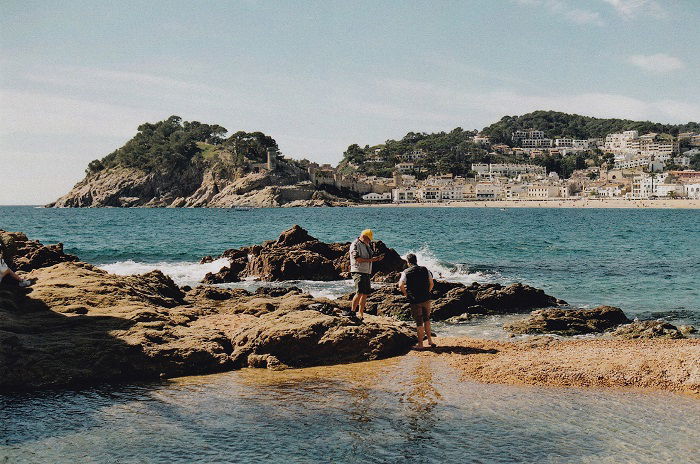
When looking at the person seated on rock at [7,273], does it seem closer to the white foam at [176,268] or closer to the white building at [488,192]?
the white foam at [176,268]

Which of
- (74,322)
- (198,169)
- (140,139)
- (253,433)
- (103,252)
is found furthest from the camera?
(140,139)

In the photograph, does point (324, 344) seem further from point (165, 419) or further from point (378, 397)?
point (165, 419)

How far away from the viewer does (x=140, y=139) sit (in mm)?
190875

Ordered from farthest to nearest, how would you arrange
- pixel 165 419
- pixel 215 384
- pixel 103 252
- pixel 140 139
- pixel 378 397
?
pixel 140 139 < pixel 103 252 < pixel 215 384 < pixel 378 397 < pixel 165 419

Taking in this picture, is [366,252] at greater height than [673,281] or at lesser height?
greater

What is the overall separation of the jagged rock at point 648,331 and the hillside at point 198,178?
139691mm

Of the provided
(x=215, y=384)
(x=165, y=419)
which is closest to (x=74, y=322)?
(x=215, y=384)

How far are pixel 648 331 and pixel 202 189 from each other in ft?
521

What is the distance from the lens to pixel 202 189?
536 feet

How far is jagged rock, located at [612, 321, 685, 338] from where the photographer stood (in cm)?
1267

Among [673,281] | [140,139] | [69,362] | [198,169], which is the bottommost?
[673,281]

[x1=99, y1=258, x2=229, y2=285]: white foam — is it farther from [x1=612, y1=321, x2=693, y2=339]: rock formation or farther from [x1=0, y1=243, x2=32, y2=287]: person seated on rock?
[x1=612, y1=321, x2=693, y2=339]: rock formation

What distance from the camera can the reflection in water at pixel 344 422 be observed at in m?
6.11

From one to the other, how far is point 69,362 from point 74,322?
4.31ft
